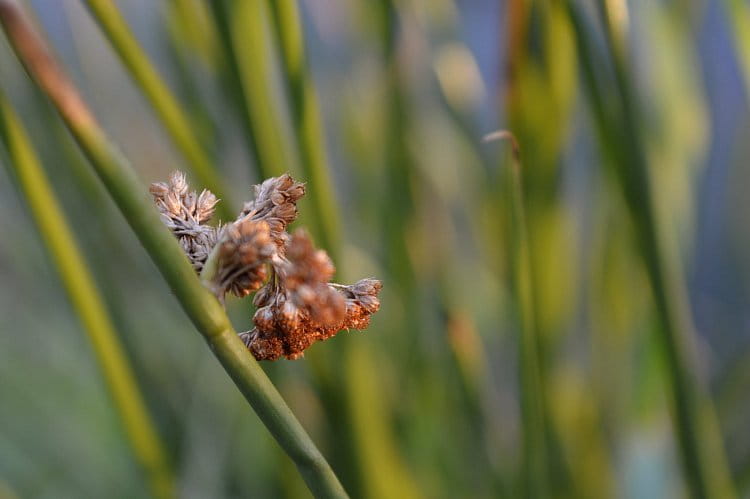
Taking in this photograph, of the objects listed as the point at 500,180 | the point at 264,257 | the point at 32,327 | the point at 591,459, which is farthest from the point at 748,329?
the point at 264,257

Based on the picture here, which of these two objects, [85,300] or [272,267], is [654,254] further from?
[85,300]

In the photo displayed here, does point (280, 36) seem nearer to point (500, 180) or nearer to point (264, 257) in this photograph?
point (264, 257)

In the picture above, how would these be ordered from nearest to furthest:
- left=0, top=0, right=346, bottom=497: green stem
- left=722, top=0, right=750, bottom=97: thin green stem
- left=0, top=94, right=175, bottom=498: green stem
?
left=0, top=0, right=346, bottom=497: green stem
left=0, top=94, right=175, bottom=498: green stem
left=722, top=0, right=750, bottom=97: thin green stem

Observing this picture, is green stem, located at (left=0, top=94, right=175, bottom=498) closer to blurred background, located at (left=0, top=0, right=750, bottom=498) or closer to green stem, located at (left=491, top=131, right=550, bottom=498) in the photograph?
blurred background, located at (left=0, top=0, right=750, bottom=498)

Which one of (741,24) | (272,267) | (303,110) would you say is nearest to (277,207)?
(272,267)

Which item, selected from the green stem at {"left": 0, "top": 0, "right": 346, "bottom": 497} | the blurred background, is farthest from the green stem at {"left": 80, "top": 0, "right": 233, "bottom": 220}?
the green stem at {"left": 0, "top": 0, "right": 346, "bottom": 497}

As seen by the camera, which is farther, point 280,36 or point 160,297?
point 160,297
